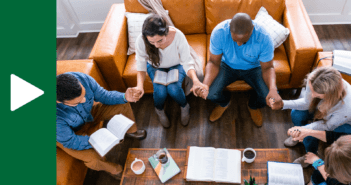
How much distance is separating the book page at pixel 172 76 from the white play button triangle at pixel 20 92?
1.32 meters

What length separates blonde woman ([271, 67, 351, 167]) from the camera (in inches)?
52.2

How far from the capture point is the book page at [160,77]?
1929mm

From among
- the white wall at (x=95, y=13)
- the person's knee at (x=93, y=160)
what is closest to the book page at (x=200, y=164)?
the person's knee at (x=93, y=160)

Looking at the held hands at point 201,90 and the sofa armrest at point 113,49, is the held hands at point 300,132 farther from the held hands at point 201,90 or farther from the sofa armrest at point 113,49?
the sofa armrest at point 113,49

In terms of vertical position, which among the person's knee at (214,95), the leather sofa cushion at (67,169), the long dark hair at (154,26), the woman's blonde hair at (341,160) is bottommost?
the leather sofa cushion at (67,169)

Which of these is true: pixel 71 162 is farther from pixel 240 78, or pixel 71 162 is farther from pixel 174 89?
pixel 240 78

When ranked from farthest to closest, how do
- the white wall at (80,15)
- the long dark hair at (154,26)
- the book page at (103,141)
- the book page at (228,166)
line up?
the white wall at (80,15), the long dark hair at (154,26), the book page at (103,141), the book page at (228,166)

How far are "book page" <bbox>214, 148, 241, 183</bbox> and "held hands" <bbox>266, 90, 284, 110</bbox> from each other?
499 millimetres

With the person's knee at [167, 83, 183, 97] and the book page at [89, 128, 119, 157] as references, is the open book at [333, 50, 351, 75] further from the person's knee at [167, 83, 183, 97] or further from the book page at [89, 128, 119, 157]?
the book page at [89, 128, 119, 157]

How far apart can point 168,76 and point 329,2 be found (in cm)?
229

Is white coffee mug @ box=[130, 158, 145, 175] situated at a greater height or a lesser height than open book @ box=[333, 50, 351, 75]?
lesser

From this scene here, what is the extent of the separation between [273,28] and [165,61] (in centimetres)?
104

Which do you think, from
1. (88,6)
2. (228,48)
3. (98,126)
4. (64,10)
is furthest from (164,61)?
(64,10)

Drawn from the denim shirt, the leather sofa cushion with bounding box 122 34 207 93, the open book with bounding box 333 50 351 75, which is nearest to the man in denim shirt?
the denim shirt
